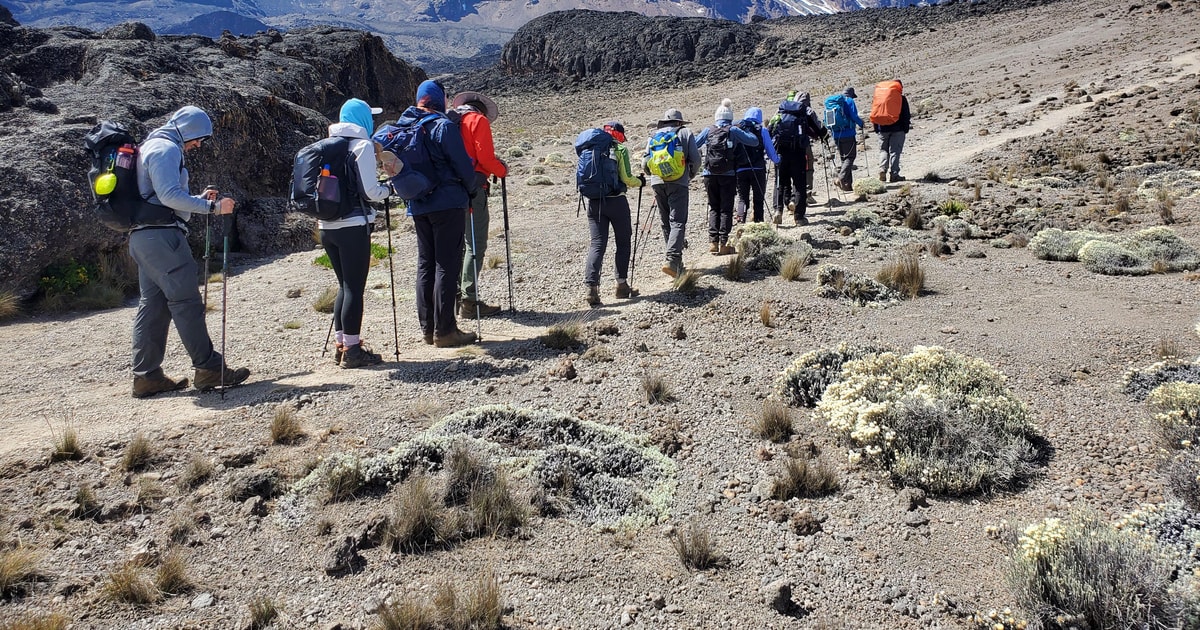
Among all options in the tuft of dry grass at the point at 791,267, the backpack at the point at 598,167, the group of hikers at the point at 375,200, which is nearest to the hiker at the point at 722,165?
the group of hikers at the point at 375,200

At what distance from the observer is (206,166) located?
481 inches

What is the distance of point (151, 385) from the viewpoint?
581 centimetres

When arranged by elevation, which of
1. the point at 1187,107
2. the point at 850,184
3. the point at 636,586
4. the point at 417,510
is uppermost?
the point at 1187,107

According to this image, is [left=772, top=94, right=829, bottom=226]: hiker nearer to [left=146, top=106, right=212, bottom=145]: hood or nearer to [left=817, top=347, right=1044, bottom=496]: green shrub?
[left=817, top=347, right=1044, bottom=496]: green shrub

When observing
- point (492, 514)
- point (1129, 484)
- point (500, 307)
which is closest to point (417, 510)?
point (492, 514)

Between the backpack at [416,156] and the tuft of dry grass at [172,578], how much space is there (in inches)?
132

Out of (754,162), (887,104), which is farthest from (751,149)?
(887,104)

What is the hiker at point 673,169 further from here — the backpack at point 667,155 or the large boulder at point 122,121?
the large boulder at point 122,121

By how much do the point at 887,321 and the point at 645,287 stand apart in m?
2.90

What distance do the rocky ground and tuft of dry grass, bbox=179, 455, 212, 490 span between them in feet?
0.10

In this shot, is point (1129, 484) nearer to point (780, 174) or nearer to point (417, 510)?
point (417, 510)

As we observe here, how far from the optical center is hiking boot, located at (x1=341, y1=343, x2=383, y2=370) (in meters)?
6.34

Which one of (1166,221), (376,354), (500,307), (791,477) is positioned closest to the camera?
(791,477)

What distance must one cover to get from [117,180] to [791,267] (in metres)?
6.63
